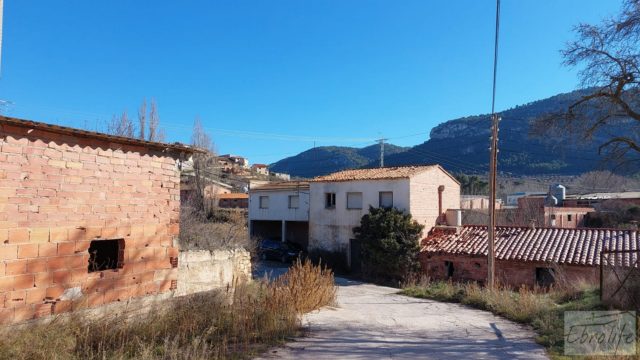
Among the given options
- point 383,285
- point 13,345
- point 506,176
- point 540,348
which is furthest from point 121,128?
point 506,176

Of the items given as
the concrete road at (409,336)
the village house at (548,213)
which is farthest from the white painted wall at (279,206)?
the concrete road at (409,336)

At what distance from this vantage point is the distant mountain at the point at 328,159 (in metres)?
97.3

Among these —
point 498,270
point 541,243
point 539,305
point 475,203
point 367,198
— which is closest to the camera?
point 539,305

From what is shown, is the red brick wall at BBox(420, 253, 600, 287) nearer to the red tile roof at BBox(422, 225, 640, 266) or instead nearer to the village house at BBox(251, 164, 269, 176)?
the red tile roof at BBox(422, 225, 640, 266)

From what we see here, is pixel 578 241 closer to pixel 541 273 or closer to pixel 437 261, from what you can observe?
pixel 541 273

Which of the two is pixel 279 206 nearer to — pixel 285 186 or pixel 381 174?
pixel 285 186

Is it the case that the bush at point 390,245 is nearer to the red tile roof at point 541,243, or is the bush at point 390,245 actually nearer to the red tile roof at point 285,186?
the red tile roof at point 541,243

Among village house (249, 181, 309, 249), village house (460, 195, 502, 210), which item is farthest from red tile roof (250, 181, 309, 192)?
village house (460, 195, 502, 210)

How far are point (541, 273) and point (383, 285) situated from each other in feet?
25.1

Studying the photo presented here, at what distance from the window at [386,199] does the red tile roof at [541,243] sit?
289 cm

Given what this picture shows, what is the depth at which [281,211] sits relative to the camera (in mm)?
32531

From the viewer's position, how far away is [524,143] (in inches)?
2822

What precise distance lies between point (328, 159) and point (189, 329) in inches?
3860

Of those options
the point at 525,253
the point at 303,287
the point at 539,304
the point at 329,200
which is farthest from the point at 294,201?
the point at 539,304
